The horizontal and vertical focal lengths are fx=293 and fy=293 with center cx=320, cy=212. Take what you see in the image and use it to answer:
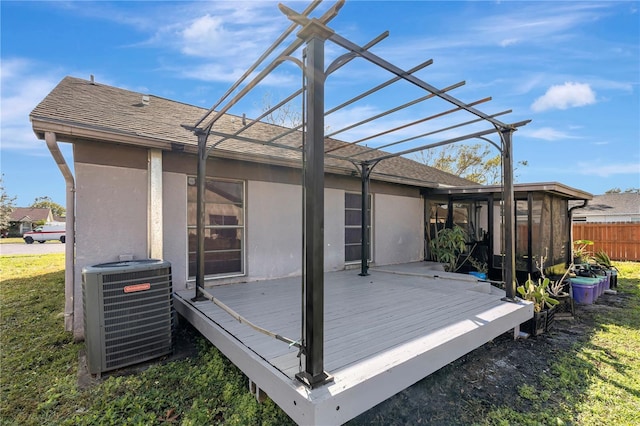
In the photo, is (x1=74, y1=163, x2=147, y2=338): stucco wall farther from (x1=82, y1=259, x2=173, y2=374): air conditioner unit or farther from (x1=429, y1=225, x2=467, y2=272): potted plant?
Answer: (x1=429, y1=225, x2=467, y2=272): potted plant

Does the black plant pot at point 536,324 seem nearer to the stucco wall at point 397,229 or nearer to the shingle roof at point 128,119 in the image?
the stucco wall at point 397,229

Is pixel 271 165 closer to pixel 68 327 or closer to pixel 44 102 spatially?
pixel 44 102

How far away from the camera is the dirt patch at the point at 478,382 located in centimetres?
267

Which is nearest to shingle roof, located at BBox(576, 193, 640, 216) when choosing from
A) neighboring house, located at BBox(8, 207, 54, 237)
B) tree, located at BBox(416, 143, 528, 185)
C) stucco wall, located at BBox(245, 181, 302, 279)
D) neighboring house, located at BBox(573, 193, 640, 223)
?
neighboring house, located at BBox(573, 193, 640, 223)

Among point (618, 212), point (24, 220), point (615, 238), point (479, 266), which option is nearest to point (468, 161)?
point (615, 238)

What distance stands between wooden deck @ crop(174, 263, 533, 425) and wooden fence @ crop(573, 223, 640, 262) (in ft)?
42.3

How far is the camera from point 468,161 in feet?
67.7

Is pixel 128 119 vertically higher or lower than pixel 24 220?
higher

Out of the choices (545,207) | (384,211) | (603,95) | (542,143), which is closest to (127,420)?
(384,211)

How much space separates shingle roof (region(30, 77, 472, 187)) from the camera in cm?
365

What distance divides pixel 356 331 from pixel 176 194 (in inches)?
134

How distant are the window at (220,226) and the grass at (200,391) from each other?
5.00 ft

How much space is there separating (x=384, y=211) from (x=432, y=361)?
541 cm

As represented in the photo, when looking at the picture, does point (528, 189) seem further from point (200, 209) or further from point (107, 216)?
point (107, 216)
